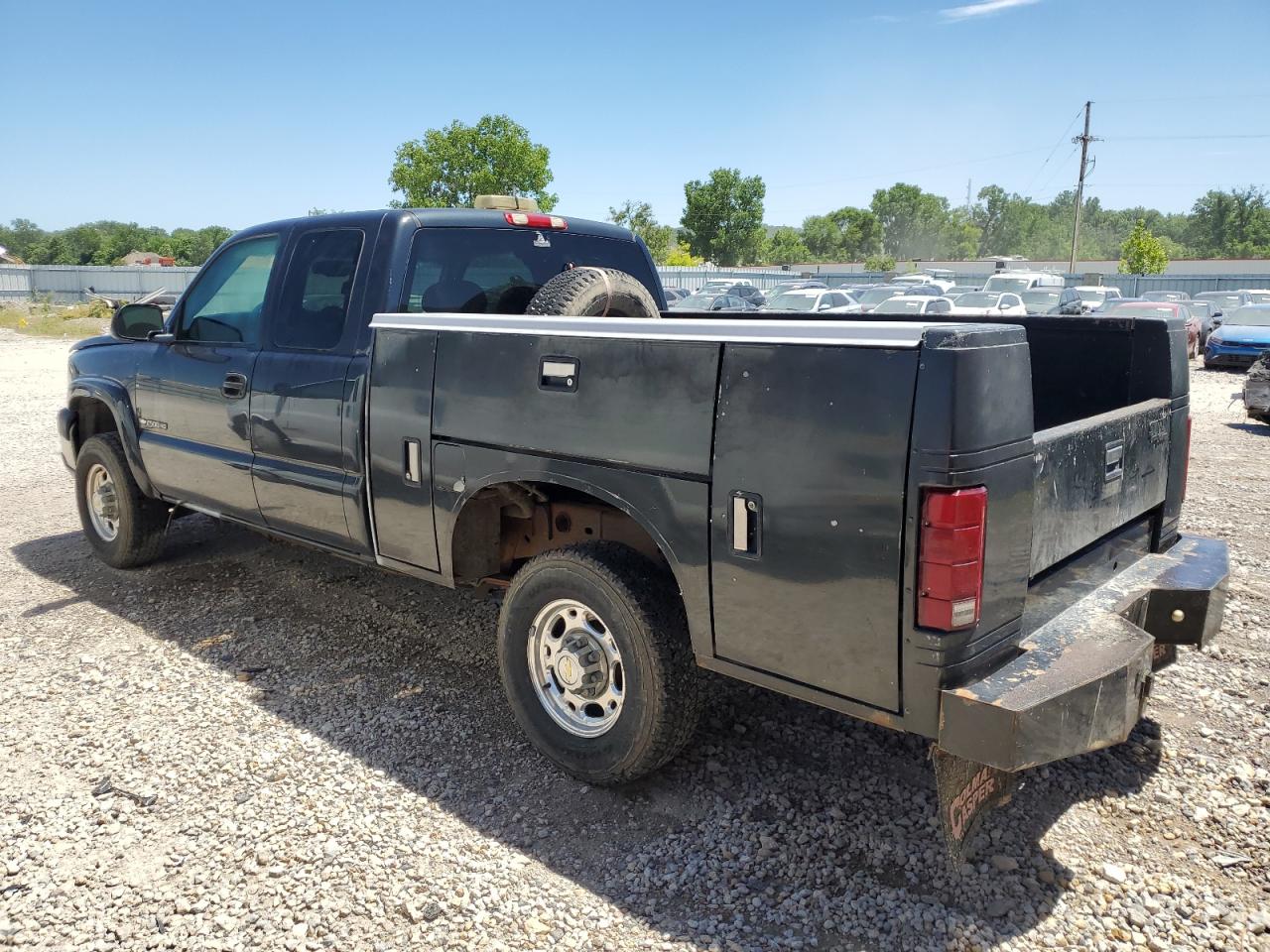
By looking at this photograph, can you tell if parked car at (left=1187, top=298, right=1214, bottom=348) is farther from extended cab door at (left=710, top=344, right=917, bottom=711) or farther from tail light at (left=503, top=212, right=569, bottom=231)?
extended cab door at (left=710, top=344, right=917, bottom=711)

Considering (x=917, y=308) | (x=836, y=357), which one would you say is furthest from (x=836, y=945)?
(x=917, y=308)

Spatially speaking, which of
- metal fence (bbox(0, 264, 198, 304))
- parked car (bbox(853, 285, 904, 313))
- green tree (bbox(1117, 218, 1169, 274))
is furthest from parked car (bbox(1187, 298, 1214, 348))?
metal fence (bbox(0, 264, 198, 304))

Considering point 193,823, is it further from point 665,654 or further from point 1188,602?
point 1188,602

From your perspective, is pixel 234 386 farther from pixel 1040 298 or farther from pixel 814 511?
pixel 1040 298

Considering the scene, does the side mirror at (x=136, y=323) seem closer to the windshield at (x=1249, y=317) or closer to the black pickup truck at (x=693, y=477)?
the black pickup truck at (x=693, y=477)

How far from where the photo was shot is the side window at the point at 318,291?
4387 millimetres

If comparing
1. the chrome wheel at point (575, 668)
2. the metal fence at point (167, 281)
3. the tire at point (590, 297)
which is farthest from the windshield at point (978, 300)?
the chrome wheel at point (575, 668)

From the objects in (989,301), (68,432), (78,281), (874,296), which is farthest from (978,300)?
(78,281)

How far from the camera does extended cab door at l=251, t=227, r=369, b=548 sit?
4.27 metres

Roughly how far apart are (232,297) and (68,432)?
2.09 metres

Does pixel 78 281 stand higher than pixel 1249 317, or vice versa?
pixel 78 281

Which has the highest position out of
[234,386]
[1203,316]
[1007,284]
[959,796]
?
[1007,284]

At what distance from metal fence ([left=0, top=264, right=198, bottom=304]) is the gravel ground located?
51.1 meters

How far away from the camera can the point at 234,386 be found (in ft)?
15.9
